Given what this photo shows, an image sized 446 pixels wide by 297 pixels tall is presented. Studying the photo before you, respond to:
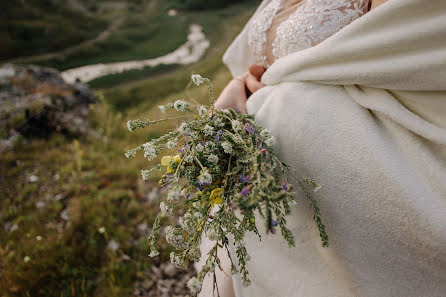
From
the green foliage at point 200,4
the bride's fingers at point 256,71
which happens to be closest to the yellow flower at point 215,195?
the bride's fingers at point 256,71

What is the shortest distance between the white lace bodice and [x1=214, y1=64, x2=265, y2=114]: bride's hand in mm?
169

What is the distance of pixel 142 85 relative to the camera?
28.1ft

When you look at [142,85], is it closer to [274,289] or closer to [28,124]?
[28,124]

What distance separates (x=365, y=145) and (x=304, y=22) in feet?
2.64

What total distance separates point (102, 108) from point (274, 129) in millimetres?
4620

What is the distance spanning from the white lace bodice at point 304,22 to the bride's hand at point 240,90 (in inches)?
6.7

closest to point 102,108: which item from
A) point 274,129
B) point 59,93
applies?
point 59,93

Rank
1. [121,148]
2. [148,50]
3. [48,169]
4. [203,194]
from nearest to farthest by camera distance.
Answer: [203,194], [48,169], [121,148], [148,50]

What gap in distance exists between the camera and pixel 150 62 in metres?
11.6

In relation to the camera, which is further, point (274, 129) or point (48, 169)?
point (48, 169)

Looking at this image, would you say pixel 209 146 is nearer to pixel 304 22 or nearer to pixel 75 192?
pixel 304 22

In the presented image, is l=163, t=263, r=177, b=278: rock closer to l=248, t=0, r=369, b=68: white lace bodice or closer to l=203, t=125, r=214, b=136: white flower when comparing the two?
l=203, t=125, r=214, b=136: white flower

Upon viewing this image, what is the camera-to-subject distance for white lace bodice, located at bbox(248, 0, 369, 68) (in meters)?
1.25

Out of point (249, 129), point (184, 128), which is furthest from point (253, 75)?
point (184, 128)
